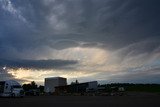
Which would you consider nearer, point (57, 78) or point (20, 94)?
point (20, 94)

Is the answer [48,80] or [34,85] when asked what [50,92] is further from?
[34,85]

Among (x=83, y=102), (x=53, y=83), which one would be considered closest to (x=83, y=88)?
(x=53, y=83)

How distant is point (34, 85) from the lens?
5566 inches

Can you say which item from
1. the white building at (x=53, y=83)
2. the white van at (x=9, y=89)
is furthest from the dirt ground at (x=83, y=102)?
the white building at (x=53, y=83)

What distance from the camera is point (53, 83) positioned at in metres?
84.6

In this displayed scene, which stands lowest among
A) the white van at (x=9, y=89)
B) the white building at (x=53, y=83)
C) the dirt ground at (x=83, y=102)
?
the dirt ground at (x=83, y=102)

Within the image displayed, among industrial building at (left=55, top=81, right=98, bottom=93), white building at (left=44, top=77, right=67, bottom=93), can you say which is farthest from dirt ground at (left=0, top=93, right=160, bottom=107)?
white building at (left=44, top=77, right=67, bottom=93)

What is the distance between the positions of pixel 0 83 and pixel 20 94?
4.92 m

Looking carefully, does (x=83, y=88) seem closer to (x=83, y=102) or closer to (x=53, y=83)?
(x=53, y=83)

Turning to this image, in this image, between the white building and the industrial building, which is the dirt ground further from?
the white building

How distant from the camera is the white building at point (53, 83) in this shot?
82688 millimetres

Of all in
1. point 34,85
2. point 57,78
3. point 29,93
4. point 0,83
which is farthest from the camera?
point 34,85

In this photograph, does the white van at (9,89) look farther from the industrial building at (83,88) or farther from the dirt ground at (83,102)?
the industrial building at (83,88)

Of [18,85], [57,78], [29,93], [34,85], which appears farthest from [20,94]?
[34,85]
